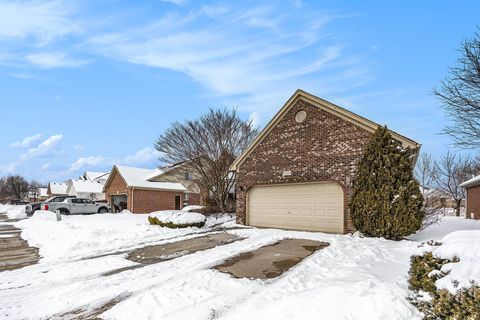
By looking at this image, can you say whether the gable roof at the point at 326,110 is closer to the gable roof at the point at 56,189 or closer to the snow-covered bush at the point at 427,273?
the snow-covered bush at the point at 427,273

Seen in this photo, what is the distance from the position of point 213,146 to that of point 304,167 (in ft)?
28.5

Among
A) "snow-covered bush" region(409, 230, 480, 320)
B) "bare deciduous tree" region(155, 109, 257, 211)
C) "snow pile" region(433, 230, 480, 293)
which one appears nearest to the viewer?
"snow-covered bush" region(409, 230, 480, 320)

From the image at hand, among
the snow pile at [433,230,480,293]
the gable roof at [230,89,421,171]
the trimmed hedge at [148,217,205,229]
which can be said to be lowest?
the trimmed hedge at [148,217,205,229]

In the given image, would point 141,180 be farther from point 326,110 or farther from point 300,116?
point 326,110

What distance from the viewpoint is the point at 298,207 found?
1500 cm

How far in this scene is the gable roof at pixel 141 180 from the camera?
30641 millimetres

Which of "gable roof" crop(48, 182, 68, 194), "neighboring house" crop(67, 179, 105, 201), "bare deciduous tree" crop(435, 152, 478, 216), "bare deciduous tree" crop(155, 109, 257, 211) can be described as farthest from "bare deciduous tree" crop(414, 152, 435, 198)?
"gable roof" crop(48, 182, 68, 194)

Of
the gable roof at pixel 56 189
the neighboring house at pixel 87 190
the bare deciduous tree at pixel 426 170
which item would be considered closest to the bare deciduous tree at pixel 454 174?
the bare deciduous tree at pixel 426 170

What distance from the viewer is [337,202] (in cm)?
1369

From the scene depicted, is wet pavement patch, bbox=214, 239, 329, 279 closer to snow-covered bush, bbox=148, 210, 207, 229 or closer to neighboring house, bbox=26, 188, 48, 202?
snow-covered bush, bbox=148, 210, 207, 229

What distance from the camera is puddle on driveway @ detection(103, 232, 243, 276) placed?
9.51 meters

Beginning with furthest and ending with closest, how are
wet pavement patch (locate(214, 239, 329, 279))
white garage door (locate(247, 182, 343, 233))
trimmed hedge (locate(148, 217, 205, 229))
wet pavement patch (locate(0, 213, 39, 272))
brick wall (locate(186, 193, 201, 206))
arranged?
brick wall (locate(186, 193, 201, 206)) < trimmed hedge (locate(148, 217, 205, 229)) < white garage door (locate(247, 182, 343, 233)) < wet pavement patch (locate(0, 213, 39, 272)) < wet pavement patch (locate(214, 239, 329, 279))

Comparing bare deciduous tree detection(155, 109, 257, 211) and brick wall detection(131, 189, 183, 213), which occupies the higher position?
bare deciduous tree detection(155, 109, 257, 211)

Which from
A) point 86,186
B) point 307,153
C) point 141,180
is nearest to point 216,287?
point 307,153
